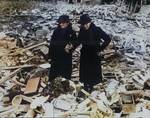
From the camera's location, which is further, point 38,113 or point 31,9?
point 31,9

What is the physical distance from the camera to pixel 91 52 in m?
1.36

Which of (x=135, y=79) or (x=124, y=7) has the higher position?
(x=124, y=7)

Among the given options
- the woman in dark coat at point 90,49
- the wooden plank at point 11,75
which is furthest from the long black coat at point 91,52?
the wooden plank at point 11,75

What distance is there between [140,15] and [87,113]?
115 cm

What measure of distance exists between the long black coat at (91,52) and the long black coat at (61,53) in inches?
4.4

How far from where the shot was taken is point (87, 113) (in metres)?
1.30

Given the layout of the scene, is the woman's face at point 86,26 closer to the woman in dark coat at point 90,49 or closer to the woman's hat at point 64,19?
the woman in dark coat at point 90,49

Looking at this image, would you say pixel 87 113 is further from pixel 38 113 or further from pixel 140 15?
pixel 140 15

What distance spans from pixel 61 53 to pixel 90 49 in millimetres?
292

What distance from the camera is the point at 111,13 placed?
1427 millimetres

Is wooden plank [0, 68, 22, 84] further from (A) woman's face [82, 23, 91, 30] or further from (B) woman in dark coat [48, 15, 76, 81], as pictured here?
(A) woman's face [82, 23, 91, 30]

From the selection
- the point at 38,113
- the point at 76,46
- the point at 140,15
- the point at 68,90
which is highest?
the point at 140,15

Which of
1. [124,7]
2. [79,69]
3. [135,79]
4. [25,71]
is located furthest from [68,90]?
[124,7]

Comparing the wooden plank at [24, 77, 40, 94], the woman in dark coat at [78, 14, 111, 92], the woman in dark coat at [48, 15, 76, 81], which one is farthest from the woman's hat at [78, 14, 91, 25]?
the wooden plank at [24, 77, 40, 94]
